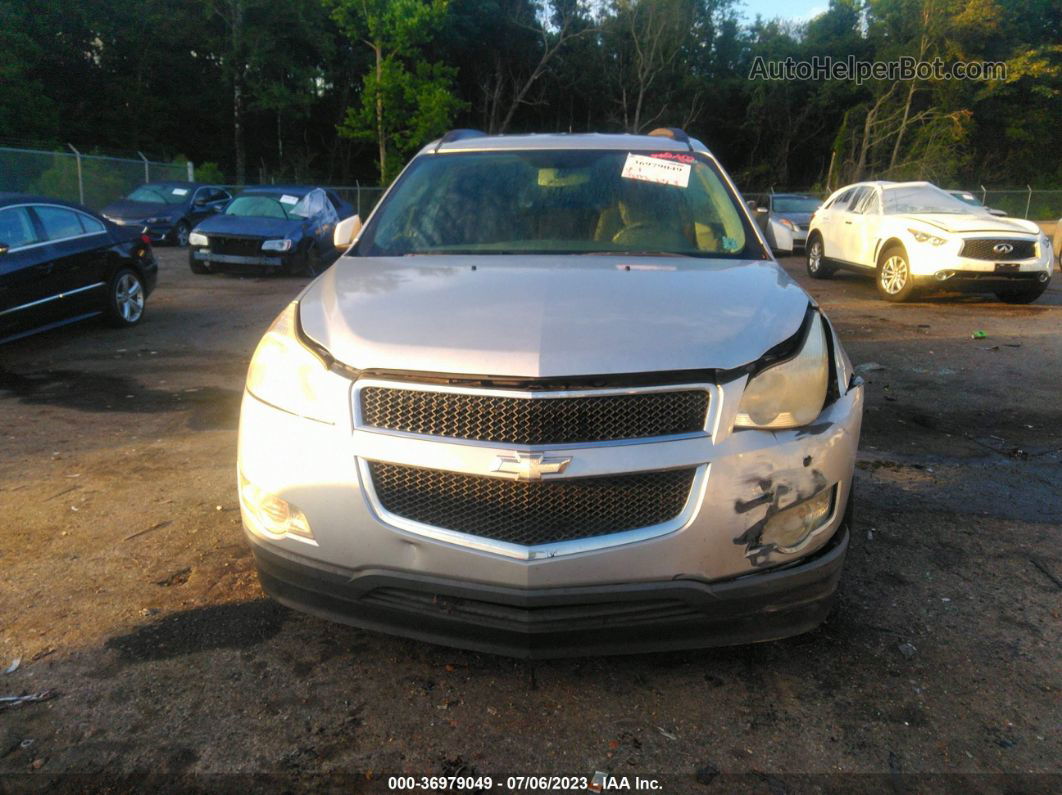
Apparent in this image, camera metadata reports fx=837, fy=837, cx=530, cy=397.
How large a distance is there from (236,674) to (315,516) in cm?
68

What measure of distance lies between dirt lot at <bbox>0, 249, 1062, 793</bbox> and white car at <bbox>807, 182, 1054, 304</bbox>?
7.09 meters

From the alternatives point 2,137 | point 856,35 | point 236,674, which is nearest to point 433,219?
point 236,674

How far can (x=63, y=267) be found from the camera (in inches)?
319

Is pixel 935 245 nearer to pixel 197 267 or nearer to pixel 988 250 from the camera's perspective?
pixel 988 250

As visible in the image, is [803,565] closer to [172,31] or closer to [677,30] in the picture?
[172,31]

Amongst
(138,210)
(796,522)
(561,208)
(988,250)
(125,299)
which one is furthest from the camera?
(138,210)

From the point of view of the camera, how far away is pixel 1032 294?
11594 mm

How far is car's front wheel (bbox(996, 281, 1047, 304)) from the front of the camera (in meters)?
11.3

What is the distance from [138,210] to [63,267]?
1232 cm

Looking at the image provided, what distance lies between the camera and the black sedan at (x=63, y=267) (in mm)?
7488

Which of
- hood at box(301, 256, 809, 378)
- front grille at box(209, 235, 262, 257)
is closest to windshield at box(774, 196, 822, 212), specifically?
front grille at box(209, 235, 262, 257)

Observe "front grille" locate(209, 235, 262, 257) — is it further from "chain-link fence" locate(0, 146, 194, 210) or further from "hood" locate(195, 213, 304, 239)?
"chain-link fence" locate(0, 146, 194, 210)

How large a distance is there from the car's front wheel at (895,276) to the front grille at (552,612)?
1052cm
